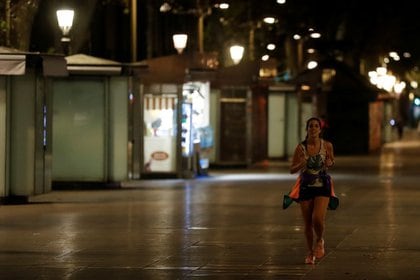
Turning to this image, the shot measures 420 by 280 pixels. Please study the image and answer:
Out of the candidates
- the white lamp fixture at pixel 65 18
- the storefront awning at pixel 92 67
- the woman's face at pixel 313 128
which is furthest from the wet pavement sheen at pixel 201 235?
the white lamp fixture at pixel 65 18

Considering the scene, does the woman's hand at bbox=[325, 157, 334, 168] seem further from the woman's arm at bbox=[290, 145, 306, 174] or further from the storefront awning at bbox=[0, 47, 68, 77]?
the storefront awning at bbox=[0, 47, 68, 77]

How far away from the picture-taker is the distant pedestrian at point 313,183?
13.3 meters

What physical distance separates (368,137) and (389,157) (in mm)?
5831

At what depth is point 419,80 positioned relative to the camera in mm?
106125

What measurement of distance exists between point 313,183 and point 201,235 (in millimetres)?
3065

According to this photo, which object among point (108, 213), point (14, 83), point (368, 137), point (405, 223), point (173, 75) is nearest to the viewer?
point (405, 223)

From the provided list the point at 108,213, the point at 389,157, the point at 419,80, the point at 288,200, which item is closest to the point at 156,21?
the point at 389,157

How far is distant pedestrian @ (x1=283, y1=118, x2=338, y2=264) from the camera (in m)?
13.3

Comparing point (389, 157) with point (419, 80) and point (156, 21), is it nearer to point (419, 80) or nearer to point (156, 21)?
point (156, 21)

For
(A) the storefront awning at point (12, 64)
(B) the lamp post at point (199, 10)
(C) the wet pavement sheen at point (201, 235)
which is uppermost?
(B) the lamp post at point (199, 10)

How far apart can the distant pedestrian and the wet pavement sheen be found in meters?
0.48

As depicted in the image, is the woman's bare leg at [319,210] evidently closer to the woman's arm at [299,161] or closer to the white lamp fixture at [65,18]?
the woman's arm at [299,161]

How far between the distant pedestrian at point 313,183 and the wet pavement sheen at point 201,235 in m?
0.48

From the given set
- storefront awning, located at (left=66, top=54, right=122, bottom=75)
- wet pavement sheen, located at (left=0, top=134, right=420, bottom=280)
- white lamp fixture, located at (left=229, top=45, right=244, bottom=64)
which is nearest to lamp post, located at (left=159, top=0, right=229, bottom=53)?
white lamp fixture, located at (left=229, top=45, right=244, bottom=64)
